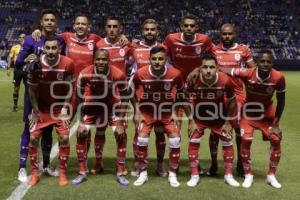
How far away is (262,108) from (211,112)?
757mm

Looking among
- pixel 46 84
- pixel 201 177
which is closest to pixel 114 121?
pixel 46 84

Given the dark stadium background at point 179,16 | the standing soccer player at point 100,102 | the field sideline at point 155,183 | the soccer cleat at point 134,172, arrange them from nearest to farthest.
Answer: the field sideline at point 155,183
the standing soccer player at point 100,102
the soccer cleat at point 134,172
the dark stadium background at point 179,16

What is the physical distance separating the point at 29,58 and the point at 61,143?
4.32ft

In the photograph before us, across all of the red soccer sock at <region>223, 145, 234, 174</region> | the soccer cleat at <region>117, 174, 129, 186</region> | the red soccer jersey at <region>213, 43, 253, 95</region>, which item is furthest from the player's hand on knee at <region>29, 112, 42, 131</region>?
the red soccer jersey at <region>213, 43, 253, 95</region>

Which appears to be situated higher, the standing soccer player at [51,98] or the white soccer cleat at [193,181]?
the standing soccer player at [51,98]

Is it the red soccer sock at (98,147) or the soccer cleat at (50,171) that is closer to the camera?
the soccer cleat at (50,171)

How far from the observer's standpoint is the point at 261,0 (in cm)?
4809

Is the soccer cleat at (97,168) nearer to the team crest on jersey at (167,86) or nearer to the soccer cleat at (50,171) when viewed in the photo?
the soccer cleat at (50,171)

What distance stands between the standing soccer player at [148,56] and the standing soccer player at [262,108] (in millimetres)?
1263

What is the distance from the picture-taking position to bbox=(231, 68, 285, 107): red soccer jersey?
6961mm

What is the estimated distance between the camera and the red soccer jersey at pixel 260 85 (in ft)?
22.8

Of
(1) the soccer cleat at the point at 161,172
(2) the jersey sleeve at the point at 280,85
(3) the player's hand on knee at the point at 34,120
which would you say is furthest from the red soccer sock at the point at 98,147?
(2) the jersey sleeve at the point at 280,85

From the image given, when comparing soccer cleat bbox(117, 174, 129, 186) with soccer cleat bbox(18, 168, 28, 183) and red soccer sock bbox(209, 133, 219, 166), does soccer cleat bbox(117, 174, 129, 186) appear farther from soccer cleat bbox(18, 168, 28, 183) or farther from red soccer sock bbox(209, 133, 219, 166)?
red soccer sock bbox(209, 133, 219, 166)

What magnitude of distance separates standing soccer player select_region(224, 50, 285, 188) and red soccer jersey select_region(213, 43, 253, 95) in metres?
0.39
